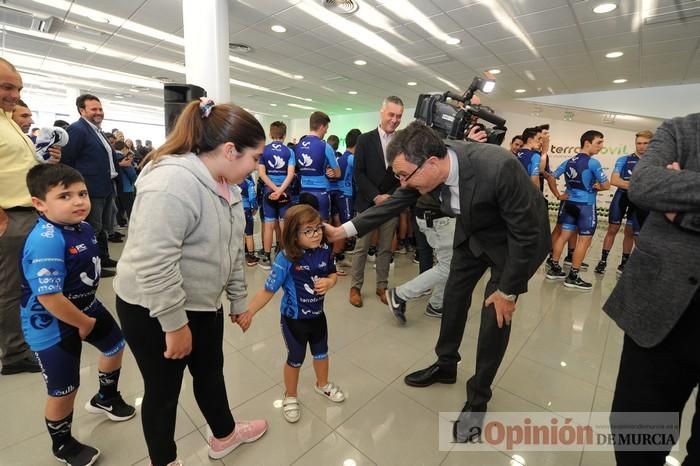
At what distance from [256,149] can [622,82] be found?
352 inches

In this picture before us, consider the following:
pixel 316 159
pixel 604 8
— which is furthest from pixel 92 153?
pixel 604 8

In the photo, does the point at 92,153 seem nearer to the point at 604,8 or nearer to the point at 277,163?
the point at 277,163

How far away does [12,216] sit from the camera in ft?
5.59

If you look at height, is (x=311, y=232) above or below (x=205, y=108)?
below

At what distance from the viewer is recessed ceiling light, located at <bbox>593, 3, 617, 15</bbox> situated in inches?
149

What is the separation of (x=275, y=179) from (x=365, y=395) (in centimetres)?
259

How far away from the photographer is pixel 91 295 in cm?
134

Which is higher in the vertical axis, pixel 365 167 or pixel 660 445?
pixel 365 167

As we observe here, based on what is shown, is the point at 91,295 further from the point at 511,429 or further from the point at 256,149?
the point at 511,429

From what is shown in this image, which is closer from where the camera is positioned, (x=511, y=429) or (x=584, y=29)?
(x=511, y=429)

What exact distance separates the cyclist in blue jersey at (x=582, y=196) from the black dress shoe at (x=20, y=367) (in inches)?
174

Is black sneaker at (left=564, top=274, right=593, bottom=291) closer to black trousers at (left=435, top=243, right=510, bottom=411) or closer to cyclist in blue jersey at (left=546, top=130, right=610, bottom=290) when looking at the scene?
cyclist in blue jersey at (left=546, top=130, right=610, bottom=290)

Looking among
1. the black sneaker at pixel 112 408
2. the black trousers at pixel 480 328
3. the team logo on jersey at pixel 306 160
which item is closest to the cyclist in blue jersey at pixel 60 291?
the black sneaker at pixel 112 408

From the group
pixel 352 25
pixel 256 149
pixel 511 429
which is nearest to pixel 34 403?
pixel 256 149
